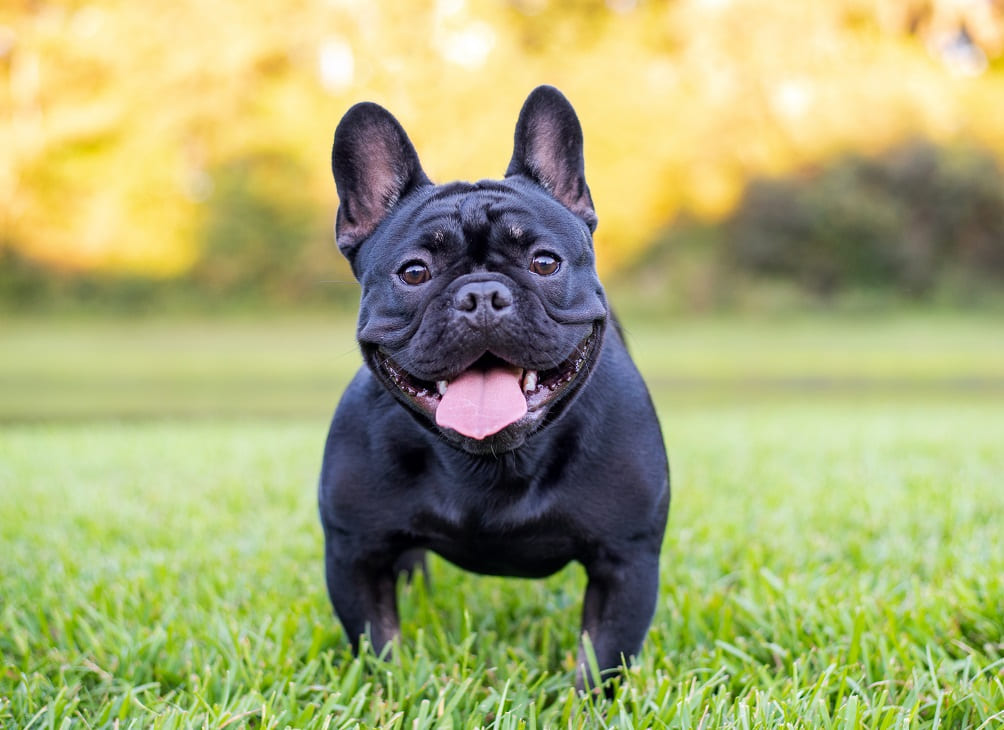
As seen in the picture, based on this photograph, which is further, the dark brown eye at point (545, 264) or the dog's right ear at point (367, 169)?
the dog's right ear at point (367, 169)

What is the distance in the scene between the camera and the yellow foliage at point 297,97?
2028 cm

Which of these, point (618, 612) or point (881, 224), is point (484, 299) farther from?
point (881, 224)

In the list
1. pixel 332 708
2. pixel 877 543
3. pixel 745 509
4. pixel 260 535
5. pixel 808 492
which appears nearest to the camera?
pixel 332 708

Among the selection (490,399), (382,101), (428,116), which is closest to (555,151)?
(490,399)

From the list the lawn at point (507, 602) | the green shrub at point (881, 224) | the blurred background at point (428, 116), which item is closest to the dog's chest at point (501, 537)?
Answer: the lawn at point (507, 602)

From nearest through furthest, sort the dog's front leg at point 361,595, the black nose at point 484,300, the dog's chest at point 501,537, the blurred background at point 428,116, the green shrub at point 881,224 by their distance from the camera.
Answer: the black nose at point 484,300 → the dog's chest at point 501,537 → the dog's front leg at point 361,595 → the blurred background at point 428,116 → the green shrub at point 881,224

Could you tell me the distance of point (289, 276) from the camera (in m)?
20.9

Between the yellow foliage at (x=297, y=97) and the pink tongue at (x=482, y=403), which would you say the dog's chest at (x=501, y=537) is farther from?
the yellow foliage at (x=297, y=97)

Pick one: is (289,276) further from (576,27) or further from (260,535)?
(260,535)

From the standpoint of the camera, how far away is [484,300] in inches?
76.4

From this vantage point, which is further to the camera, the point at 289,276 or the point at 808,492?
the point at 289,276

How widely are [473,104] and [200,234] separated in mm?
7037

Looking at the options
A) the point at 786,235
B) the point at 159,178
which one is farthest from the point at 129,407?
the point at 786,235

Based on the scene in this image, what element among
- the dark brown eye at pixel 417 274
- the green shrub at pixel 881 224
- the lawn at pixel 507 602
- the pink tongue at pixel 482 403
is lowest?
the lawn at pixel 507 602
